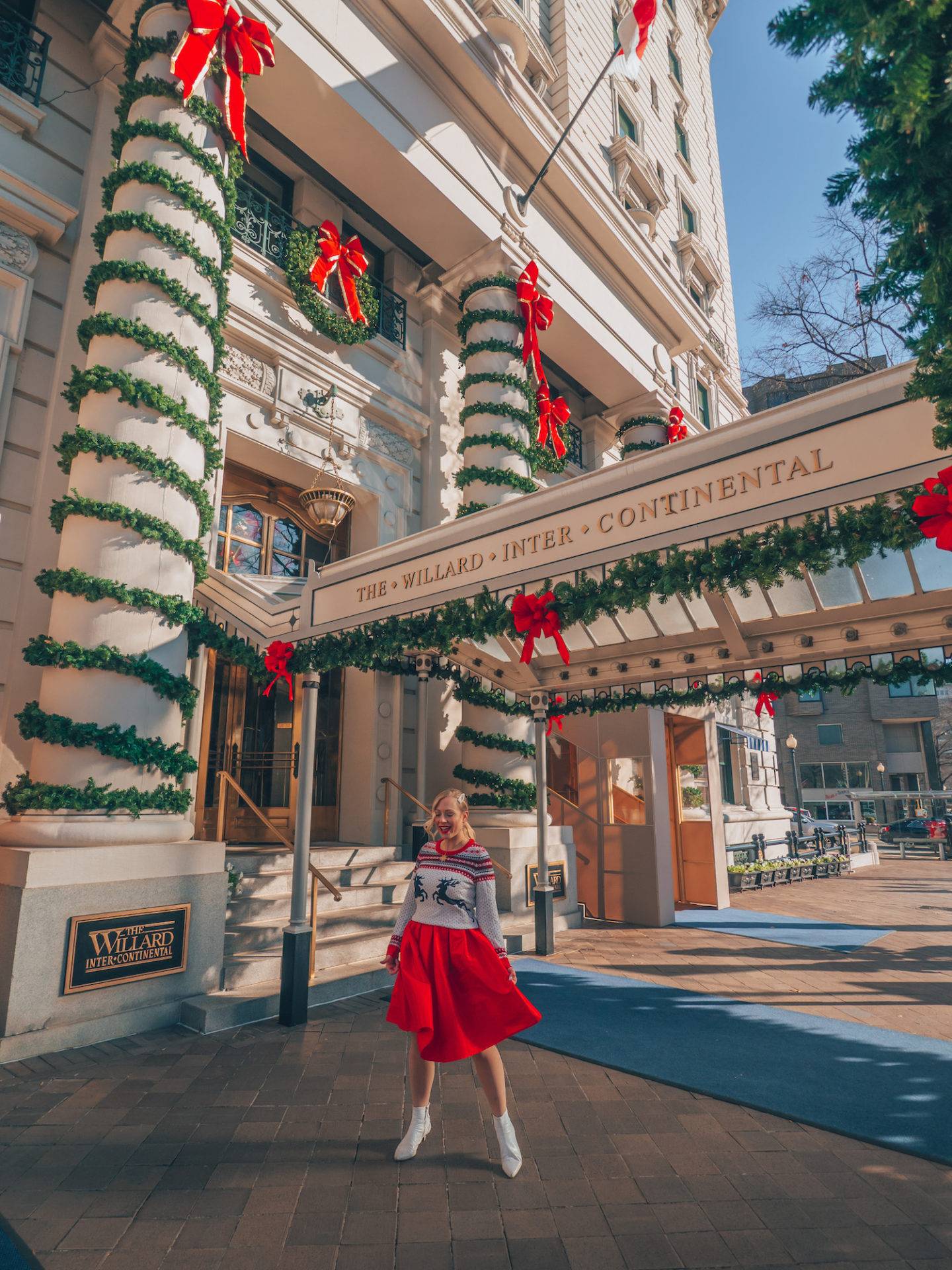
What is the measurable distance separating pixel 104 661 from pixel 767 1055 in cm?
634

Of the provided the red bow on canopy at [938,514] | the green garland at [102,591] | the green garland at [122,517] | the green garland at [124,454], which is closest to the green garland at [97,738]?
the green garland at [102,591]

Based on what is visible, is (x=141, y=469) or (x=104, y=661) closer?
(x=104, y=661)

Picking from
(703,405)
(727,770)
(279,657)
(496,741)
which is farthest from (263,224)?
(727,770)

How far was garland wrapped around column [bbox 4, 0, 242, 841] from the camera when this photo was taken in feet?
21.1

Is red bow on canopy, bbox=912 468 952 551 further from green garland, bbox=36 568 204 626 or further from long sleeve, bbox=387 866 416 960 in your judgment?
green garland, bbox=36 568 204 626

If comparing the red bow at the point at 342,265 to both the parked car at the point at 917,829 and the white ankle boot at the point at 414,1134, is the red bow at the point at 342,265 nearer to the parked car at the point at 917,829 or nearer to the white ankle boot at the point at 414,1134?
the white ankle boot at the point at 414,1134

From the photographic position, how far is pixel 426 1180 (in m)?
3.52

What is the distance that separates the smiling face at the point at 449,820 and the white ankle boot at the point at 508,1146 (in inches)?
54.2

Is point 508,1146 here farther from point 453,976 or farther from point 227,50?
point 227,50

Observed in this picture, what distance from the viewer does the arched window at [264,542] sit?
34.6 feet

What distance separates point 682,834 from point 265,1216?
11454mm

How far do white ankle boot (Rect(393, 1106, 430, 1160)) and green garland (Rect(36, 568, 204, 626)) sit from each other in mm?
4960

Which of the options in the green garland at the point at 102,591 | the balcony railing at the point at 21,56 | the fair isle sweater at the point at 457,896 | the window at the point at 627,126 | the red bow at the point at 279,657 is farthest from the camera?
the window at the point at 627,126

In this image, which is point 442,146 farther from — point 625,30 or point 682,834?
point 682,834
